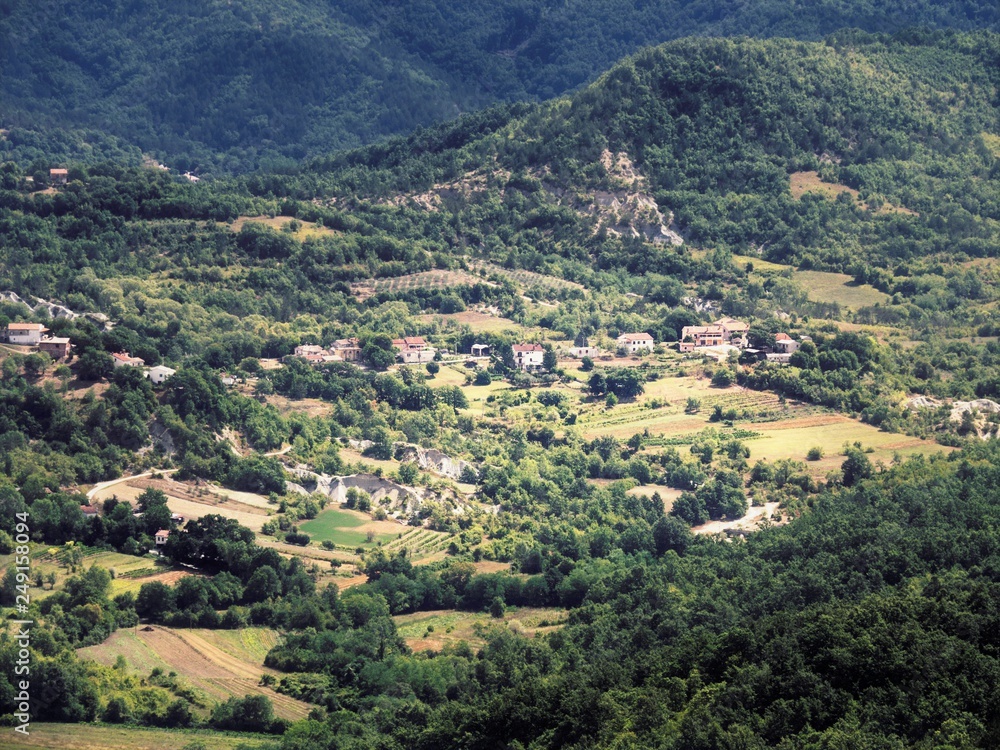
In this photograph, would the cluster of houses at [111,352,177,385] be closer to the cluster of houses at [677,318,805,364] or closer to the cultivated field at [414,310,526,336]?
the cultivated field at [414,310,526,336]

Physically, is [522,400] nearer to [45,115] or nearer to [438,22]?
[45,115]

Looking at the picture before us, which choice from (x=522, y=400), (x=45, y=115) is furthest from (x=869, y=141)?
(x=45, y=115)

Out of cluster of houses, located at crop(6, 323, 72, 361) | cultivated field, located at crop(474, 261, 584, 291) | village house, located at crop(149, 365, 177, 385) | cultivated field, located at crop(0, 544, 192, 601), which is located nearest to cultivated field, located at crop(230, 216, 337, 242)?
cultivated field, located at crop(474, 261, 584, 291)

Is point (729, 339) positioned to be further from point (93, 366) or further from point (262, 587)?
point (262, 587)

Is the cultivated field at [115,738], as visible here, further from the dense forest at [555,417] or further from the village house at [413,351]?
the village house at [413,351]

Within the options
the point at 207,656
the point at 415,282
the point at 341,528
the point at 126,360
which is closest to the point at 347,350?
the point at 415,282
